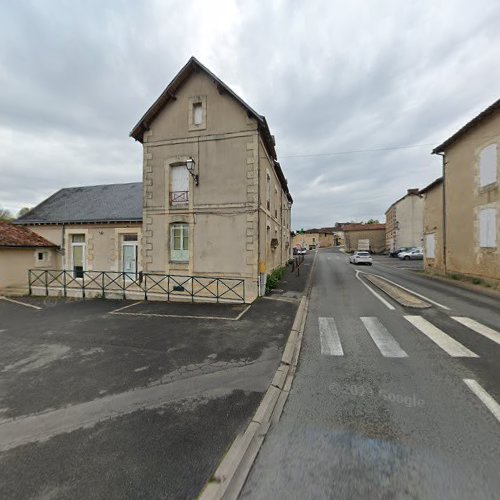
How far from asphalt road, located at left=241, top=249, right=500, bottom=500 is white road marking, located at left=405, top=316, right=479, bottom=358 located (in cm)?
2

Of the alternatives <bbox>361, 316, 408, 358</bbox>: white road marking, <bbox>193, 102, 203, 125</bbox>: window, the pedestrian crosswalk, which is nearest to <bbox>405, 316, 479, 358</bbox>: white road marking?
the pedestrian crosswalk

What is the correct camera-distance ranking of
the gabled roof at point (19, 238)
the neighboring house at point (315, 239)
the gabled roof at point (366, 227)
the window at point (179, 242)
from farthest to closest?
the neighboring house at point (315, 239) < the gabled roof at point (366, 227) < the gabled roof at point (19, 238) < the window at point (179, 242)

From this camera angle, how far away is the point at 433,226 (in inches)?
662

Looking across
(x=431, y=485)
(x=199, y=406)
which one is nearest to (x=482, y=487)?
(x=431, y=485)

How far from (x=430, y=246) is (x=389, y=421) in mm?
17914

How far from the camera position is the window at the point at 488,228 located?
11.3m

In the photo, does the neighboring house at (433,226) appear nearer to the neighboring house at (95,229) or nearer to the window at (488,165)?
the window at (488,165)

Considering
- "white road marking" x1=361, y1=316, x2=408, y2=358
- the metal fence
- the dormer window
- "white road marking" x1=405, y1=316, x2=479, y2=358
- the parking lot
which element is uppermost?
the dormer window

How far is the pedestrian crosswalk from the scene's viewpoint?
15.6ft

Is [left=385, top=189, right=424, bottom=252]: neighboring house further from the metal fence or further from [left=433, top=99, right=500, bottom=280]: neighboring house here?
the metal fence

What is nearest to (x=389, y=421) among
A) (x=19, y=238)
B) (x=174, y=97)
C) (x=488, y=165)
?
(x=174, y=97)

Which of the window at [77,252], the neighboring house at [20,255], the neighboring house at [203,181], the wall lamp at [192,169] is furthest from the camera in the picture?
the window at [77,252]

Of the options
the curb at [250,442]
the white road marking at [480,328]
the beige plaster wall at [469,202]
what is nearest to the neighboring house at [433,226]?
the beige plaster wall at [469,202]

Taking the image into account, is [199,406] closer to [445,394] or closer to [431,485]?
[431,485]
